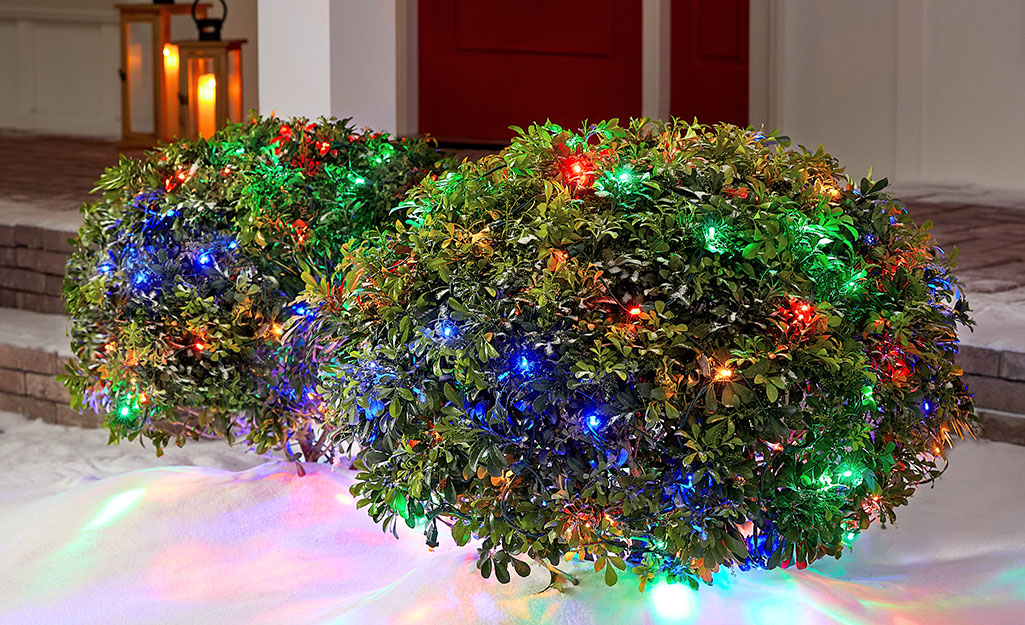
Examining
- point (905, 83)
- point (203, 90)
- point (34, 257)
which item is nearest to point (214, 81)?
point (203, 90)

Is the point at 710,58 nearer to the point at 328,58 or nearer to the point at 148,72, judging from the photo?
the point at 148,72

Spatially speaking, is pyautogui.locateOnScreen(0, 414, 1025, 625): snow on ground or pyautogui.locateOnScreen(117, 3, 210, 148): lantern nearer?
pyautogui.locateOnScreen(0, 414, 1025, 625): snow on ground

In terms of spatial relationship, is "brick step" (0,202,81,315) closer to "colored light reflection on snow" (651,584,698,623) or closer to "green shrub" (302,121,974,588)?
"green shrub" (302,121,974,588)

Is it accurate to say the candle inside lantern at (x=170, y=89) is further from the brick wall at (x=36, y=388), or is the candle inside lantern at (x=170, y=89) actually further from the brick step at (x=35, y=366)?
the brick wall at (x=36, y=388)

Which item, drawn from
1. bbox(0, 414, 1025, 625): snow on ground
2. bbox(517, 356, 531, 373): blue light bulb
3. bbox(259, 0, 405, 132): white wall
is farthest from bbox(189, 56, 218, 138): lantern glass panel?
bbox(517, 356, 531, 373): blue light bulb

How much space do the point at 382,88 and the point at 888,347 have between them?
1930mm

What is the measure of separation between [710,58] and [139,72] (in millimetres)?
3624

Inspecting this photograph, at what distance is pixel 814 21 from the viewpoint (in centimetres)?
627

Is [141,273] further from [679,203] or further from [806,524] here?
[806,524]

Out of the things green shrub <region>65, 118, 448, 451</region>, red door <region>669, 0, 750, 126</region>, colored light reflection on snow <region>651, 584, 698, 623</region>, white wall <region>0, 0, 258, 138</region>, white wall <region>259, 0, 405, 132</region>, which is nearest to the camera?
colored light reflection on snow <region>651, 584, 698, 623</region>

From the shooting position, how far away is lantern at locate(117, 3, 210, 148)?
6832 millimetres

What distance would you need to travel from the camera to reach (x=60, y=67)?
9.16 meters

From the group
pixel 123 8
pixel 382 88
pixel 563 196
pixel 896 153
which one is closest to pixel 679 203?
pixel 563 196

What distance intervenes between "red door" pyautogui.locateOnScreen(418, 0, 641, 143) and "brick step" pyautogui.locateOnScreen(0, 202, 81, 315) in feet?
9.54
